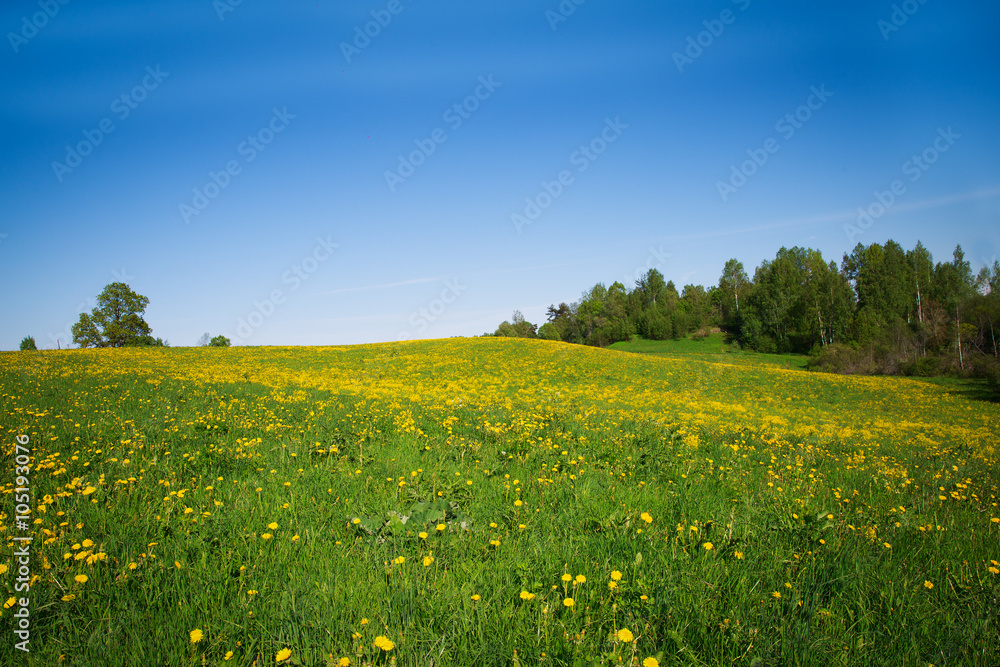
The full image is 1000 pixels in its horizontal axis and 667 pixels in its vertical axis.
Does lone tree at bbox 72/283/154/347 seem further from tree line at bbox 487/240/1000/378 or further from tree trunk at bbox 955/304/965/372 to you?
tree trunk at bbox 955/304/965/372

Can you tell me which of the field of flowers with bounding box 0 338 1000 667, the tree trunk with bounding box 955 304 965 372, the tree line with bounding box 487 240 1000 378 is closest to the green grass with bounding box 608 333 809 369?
the tree line with bounding box 487 240 1000 378

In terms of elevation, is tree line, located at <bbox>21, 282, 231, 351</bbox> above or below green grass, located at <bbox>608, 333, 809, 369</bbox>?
above

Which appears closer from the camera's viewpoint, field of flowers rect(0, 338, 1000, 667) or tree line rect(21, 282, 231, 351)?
field of flowers rect(0, 338, 1000, 667)

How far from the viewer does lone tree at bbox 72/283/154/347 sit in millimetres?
44281

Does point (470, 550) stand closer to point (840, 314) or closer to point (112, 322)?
point (112, 322)

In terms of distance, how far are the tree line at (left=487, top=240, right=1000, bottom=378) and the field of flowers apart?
3522 centimetres

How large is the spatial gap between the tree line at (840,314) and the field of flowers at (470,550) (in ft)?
116

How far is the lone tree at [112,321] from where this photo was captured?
145 ft

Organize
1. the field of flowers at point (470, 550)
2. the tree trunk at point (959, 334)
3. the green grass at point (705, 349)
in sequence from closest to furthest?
the field of flowers at point (470, 550)
the tree trunk at point (959, 334)
the green grass at point (705, 349)

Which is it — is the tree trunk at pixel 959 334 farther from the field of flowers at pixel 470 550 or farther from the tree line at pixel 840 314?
the field of flowers at pixel 470 550

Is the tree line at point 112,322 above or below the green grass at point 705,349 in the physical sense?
above

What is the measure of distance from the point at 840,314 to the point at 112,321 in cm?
9173

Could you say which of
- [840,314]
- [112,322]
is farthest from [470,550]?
[840,314]

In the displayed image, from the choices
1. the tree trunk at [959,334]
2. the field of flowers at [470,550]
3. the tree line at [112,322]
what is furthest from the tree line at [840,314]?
the tree line at [112,322]
